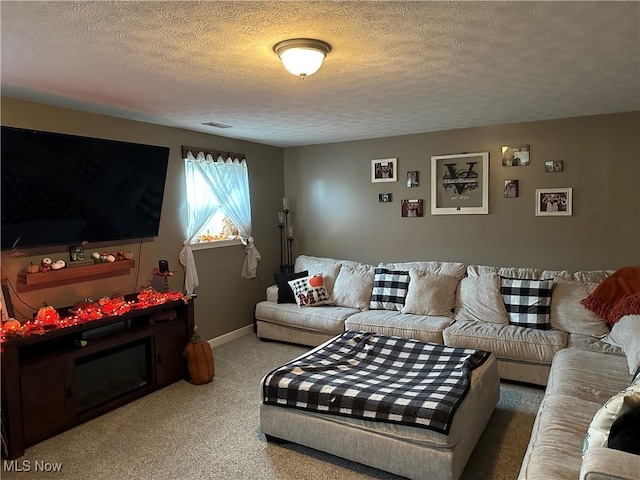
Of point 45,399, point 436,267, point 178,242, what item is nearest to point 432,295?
point 436,267

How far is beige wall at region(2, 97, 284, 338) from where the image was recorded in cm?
330

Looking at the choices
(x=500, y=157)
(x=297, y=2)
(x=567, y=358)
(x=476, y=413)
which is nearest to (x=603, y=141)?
(x=500, y=157)

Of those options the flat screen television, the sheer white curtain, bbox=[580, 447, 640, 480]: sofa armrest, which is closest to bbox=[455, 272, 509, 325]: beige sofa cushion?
the sheer white curtain

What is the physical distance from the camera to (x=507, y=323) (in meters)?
4.00

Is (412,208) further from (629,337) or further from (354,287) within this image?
(629,337)

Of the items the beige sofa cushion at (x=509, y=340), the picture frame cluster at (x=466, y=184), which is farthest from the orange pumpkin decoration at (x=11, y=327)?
the picture frame cluster at (x=466, y=184)

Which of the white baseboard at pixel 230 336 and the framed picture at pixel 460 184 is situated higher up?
the framed picture at pixel 460 184

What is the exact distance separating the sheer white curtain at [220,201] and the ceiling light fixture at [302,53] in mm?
2558

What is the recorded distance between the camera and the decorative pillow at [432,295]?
4332mm

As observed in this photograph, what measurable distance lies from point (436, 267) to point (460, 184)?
37.9 inches

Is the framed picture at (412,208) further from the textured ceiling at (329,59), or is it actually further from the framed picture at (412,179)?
the textured ceiling at (329,59)

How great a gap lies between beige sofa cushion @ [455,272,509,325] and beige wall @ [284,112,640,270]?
578 mm

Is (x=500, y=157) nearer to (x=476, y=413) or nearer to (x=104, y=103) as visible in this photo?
(x=476, y=413)

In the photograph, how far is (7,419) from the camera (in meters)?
2.71
